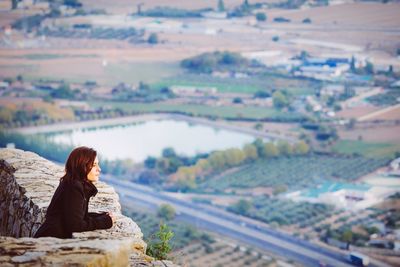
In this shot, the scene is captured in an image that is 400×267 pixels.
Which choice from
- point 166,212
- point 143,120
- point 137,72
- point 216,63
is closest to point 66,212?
point 166,212

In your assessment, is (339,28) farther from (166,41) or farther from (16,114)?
(16,114)

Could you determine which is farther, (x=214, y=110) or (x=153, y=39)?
(x=153, y=39)

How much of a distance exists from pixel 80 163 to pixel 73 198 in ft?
0.39

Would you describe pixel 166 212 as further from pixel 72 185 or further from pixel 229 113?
pixel 72 185

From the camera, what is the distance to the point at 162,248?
4324 millimetres

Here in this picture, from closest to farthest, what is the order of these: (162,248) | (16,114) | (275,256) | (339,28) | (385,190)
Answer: (162,248), (275,256), (385,190), (16,114), (339,28)

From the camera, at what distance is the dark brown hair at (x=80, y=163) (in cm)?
354

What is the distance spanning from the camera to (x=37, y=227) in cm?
405

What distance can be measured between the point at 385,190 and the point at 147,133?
4234mm

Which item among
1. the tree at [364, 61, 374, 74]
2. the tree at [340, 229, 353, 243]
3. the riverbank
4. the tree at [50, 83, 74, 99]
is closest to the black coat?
the tree at [340, 229, 353, 243]

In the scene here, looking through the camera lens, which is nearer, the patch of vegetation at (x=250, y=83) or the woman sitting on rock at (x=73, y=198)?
the woman sitting on rock at (x=73, y=198)

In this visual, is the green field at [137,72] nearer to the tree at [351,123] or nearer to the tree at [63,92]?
the tree at [63,92]

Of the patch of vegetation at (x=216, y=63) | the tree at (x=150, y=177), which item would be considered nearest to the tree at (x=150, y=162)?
the tree at (x=150, y=177)

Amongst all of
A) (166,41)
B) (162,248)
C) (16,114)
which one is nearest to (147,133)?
(16,114)
